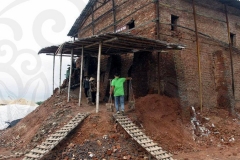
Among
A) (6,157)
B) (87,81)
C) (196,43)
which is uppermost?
(196,43)

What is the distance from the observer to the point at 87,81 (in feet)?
36.8

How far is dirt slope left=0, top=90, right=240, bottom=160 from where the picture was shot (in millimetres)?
6730

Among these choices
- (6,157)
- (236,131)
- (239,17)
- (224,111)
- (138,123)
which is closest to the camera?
(6,157)

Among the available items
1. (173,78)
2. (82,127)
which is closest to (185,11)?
(173,78)

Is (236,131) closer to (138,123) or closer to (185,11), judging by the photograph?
(138,123)

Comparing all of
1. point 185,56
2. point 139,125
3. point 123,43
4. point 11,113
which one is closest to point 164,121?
point 139,125

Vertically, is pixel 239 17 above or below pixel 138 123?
above

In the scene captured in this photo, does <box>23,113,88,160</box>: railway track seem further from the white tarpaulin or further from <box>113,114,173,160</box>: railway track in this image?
the white tarpaulin

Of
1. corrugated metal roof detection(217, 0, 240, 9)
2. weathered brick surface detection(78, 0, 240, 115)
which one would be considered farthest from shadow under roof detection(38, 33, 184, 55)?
corrugated metal roof detection(217, 0, 240, 9)

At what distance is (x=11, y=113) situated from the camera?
14.8 meters

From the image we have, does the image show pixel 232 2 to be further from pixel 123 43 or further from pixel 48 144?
pixel 48 144

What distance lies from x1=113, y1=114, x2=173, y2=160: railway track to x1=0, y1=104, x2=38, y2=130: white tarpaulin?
8.85 metres

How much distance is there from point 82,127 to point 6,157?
255 centimetres

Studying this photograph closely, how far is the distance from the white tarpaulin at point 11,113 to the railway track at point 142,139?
348 inches
